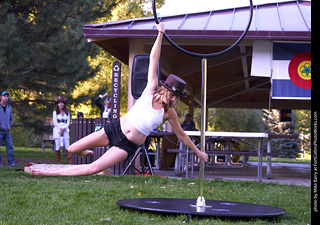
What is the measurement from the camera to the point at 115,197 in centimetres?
709

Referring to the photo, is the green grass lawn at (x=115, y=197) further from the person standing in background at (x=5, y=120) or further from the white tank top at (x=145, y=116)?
the person standing in background at (x=5, y=120)

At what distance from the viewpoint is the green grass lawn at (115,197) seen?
17.6 feet

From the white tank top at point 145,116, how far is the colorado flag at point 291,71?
21.8 ft

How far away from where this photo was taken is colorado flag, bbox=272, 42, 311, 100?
11.3 metres

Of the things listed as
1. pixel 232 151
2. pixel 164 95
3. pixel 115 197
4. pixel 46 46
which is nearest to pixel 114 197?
pixel 115 197

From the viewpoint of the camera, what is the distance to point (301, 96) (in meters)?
11.3

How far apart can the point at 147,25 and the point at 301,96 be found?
4.03 meters

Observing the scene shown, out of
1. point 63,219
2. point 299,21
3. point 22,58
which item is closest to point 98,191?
point 63,219

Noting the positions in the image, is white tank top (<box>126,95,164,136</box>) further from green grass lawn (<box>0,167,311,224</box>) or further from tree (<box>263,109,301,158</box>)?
tree (<box>263,109,301,158</box>)

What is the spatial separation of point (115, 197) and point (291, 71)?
6.07 metres

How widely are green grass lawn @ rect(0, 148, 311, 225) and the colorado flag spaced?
107 inches

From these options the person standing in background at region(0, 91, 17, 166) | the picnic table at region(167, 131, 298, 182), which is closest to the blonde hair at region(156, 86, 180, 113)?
the picnic table at region(167, 131, 298, 182)

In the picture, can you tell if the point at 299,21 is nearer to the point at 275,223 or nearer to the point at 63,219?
the point at 275,223

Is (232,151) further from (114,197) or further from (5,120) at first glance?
(5,120)
